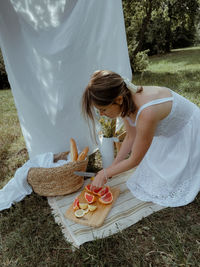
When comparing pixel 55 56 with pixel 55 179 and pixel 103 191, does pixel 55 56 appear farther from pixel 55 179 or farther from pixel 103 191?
pixel 103 191

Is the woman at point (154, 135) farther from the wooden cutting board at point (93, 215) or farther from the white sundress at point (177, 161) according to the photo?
the wooden cutting board at point (93, 215)

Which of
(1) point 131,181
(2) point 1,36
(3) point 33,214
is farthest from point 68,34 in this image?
(3) point 33,214

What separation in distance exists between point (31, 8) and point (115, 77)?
4.65 ft

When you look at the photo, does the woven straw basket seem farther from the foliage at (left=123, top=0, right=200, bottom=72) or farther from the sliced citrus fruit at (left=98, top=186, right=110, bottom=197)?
the foliage at (left=123, top=0, right=200, bottom=72)

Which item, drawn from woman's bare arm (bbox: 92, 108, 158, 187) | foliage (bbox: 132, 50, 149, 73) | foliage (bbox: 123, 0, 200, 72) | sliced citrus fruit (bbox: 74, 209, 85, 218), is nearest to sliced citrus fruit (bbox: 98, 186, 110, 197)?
sliced citrus fruit (bbox: 74, 209, 85, 218)

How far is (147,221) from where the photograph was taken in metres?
1.98

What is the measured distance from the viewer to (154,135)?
2012 millimetres

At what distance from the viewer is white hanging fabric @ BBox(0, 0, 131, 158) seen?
2348mm

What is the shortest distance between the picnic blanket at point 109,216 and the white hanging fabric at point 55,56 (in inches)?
35.2

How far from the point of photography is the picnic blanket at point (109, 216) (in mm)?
1885

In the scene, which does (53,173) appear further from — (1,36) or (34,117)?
(1,36)

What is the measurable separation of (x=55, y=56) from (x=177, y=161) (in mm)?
1794

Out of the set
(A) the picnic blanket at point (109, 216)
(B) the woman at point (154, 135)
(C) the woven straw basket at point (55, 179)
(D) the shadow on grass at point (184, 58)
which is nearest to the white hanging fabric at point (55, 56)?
(C) the woven straw basket at point (55, 179)

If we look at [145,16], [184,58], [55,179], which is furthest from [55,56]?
[184,58]
